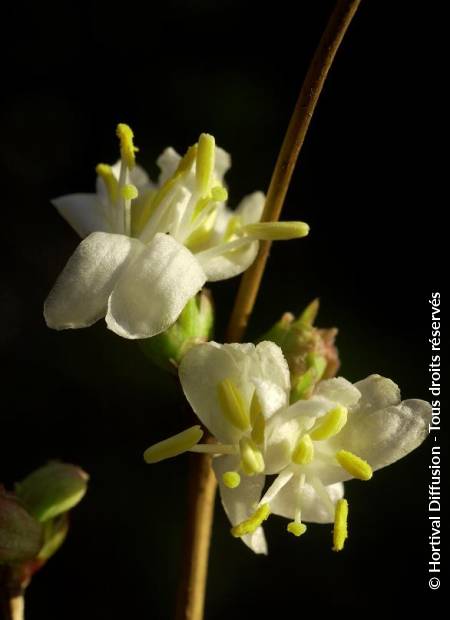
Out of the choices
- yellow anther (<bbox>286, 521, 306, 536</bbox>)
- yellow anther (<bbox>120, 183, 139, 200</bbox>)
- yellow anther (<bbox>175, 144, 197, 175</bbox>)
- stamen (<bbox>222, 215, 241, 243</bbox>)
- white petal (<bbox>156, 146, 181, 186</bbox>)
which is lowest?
yellow anther (<bbox>286, 521, 306, 536</bbox>)

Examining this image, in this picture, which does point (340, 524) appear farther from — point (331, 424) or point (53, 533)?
point (53, 533)

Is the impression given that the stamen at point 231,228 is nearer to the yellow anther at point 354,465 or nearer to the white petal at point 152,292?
the white petal at point 152,292

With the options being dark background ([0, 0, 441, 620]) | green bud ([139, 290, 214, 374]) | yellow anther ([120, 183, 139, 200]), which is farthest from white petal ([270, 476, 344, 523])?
dark background ([0, 0, 441, 620])

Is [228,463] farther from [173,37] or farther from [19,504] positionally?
[173,37]

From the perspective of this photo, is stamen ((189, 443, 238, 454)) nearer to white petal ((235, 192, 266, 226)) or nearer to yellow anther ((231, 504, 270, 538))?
yellow anther ((231, 504, 270, 538))

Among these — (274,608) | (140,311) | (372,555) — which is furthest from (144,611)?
(140,311)

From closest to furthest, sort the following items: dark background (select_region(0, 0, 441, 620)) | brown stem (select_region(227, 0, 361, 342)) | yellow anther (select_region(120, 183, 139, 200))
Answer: brown stem (select_region(227, 0, 361, 342)), yellow anther (select_region(120, 183, 139, 200)), dark background (select_region(0, 0, 441, 620))
